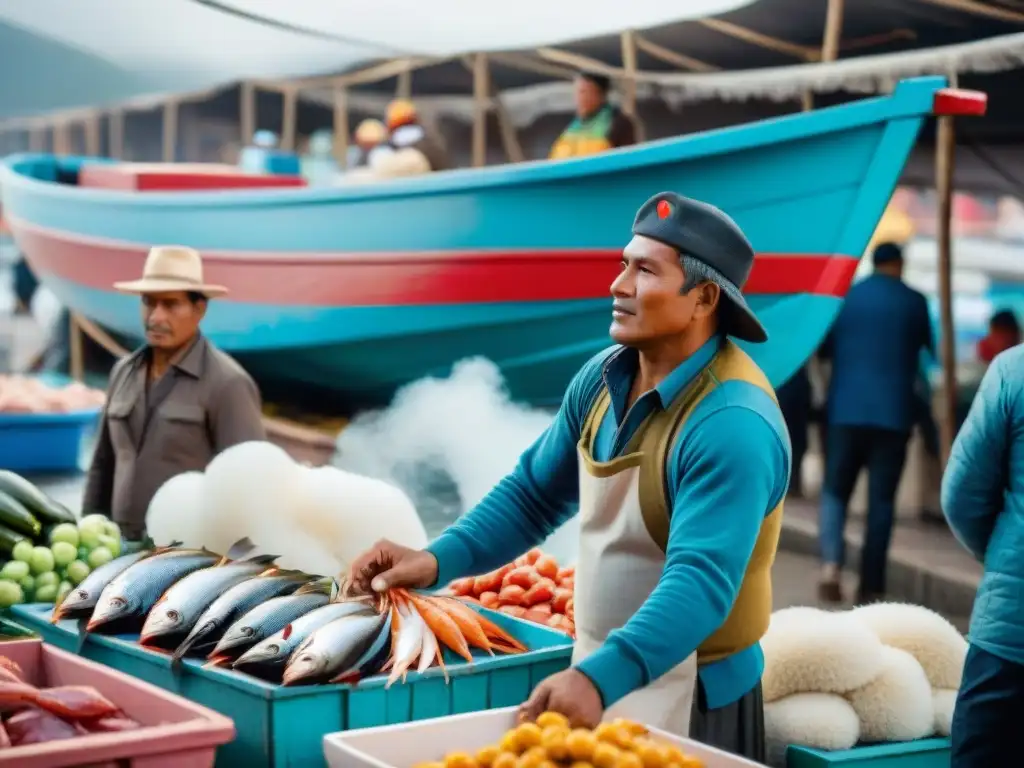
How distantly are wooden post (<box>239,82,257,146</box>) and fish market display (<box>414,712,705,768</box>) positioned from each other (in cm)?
980

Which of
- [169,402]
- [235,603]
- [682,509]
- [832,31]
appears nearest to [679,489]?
[682,509]

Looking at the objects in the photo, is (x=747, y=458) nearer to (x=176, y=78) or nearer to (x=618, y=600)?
(x=618, y=600)

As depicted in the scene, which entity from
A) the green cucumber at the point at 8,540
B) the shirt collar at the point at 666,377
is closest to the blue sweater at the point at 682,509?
the shirt collar at the point at 666,377

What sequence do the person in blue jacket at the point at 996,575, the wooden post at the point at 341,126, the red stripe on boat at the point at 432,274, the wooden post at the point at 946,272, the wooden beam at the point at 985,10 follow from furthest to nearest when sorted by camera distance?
the wooden post at the point at 341,126, the red stripe on boat at the point at 432,274, the wooden post at the point at 946,272, the wooden beam at the point at 985,10, the person in blue jacket at the point at 996,575

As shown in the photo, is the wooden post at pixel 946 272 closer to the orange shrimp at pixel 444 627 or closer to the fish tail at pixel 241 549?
the fish tail at pixel 241 549

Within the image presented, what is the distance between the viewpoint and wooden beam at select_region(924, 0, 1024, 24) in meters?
→ 5.66

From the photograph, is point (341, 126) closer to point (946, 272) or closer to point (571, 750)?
point (946, 272)

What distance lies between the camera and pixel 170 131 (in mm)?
11750

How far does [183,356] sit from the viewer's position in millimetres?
4402

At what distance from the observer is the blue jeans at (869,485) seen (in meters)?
6.50

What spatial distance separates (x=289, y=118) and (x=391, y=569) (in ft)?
30.1

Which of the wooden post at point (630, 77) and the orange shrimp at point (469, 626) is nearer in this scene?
the orange shrimp at point (469, 626)

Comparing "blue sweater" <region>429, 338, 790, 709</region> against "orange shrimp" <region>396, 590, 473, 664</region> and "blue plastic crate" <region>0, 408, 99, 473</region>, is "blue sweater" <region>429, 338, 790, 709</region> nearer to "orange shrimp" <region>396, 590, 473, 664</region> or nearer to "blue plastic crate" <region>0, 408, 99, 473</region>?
"orange shrimp" <region>396, 590, 473, 664</region>

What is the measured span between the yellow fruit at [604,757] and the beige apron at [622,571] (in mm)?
353
